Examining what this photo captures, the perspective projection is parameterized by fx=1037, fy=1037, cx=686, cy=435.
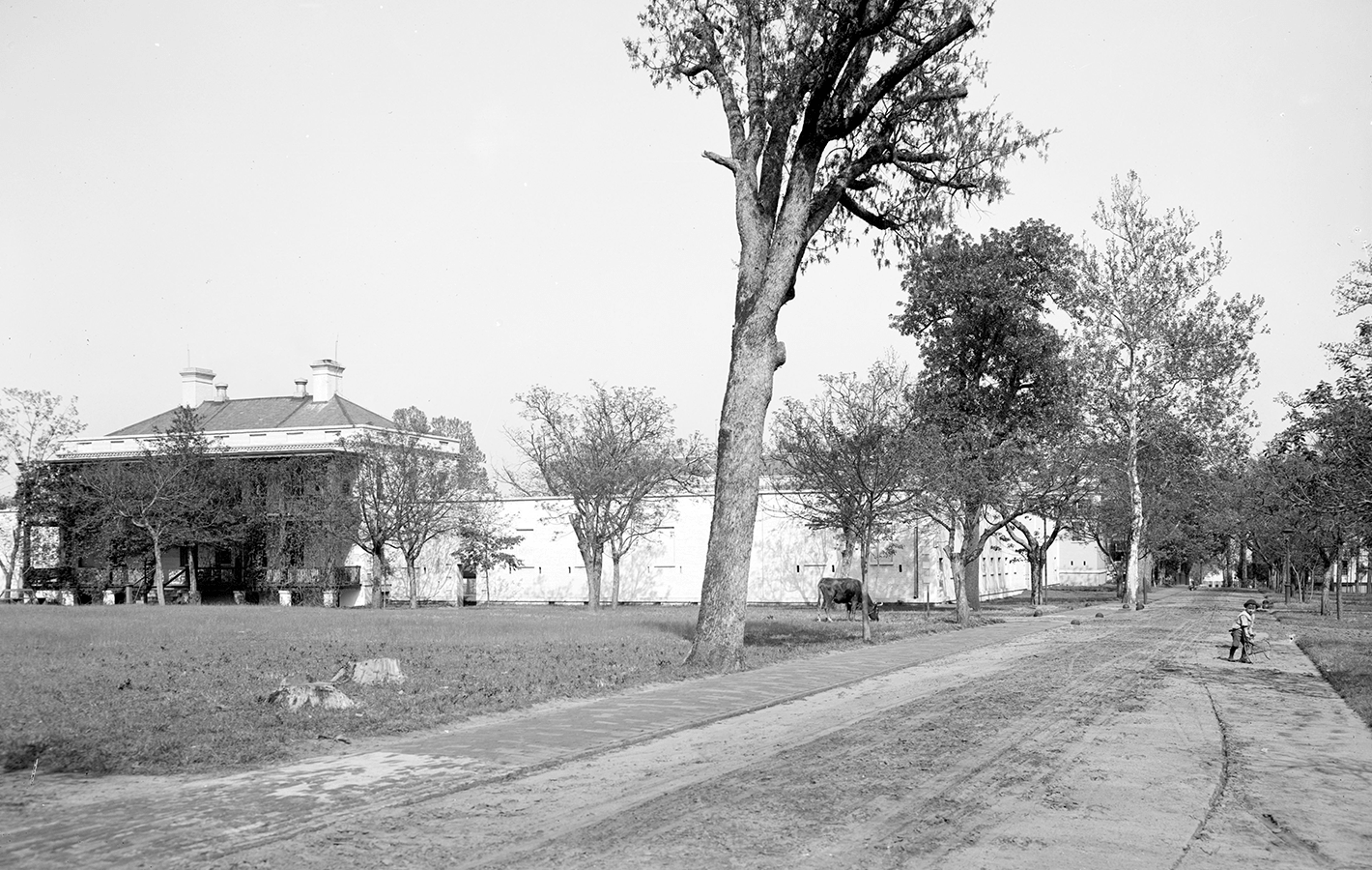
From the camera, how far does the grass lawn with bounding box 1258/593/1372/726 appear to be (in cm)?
1332

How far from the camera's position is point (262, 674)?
48.5 feet

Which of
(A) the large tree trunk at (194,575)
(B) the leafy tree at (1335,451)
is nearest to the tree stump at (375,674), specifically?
Result: (B) the leafy tree at (1335,451)

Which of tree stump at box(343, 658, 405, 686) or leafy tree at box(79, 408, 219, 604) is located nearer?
tree stump at box(343, 658, 405, 686)

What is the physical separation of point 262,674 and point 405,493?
31591 mm

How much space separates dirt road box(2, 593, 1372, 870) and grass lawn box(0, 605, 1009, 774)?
2.63 metres

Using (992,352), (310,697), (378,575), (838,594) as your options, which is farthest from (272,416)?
(310,697)

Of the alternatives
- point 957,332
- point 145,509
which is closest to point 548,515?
point 145,509

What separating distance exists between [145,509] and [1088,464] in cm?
3979

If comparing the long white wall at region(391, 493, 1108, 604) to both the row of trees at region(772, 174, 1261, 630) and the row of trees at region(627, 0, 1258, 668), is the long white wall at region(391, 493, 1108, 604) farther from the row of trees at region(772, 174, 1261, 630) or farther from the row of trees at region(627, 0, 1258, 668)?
the row of trees at region(627, 0, 1258, 668)

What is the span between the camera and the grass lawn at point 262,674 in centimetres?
916

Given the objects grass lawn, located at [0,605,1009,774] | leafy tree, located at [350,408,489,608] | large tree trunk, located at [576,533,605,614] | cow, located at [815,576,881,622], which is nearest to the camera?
grass lawn, located at [0,605,1009,774]

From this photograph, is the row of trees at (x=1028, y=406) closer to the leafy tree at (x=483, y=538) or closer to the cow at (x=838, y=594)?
the cow at (x=838, y=594)

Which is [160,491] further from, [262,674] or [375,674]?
[375,674]

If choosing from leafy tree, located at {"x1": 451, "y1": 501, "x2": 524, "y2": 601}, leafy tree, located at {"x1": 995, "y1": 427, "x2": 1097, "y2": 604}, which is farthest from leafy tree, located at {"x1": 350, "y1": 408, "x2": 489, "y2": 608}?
leafy tree, located at {"x1": 995, "y1": 427, "x2": 1097, "y2": 604}
